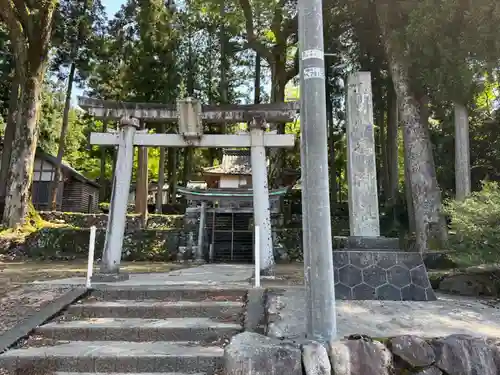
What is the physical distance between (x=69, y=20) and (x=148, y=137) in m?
15.5

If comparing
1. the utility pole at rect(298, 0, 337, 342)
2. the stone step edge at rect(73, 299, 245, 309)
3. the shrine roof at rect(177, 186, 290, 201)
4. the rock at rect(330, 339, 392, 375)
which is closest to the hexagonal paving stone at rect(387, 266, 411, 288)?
the stone step edge at rect(73, 299, 245, 309)

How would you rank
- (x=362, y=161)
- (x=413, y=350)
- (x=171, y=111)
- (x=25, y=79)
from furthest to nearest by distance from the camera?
(x=25, y=79), (x=171, y=111), (x=362, y=161), (x=413, y=350)

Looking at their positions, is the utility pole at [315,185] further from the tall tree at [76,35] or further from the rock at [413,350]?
the tall tree at [76,35]

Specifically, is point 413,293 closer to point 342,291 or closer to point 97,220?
point 342,291

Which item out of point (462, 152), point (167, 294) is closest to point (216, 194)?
point (462, 152)

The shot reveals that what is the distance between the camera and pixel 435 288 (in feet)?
21.6

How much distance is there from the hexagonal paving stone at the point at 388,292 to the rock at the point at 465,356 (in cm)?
191

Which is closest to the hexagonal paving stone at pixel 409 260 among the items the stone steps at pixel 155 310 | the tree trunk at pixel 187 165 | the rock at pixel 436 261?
the stone steps at pixel 155 310

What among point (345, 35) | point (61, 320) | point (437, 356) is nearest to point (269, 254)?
point (61, 320)

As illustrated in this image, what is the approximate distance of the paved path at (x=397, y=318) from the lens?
152 inches

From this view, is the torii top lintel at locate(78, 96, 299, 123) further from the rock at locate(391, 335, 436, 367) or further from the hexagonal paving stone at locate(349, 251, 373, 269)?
the rock at locate(391, 335, 436, 367)

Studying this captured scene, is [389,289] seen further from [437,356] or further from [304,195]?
[304,195]

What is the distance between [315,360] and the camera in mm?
3156

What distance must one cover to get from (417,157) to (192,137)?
710 centimetres
